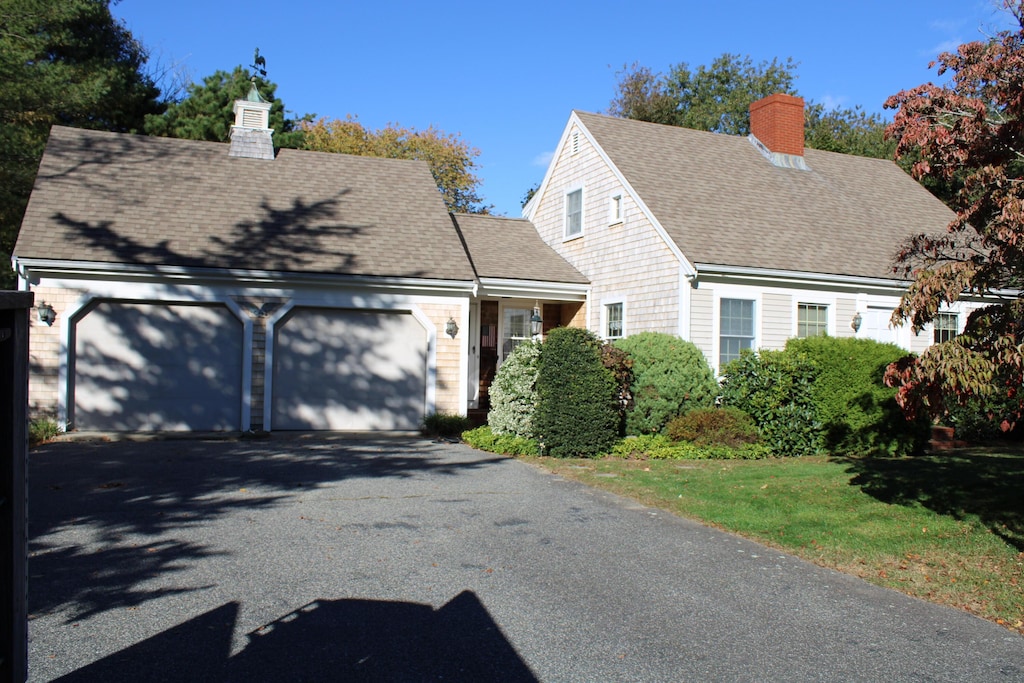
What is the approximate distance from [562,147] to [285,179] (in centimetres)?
693

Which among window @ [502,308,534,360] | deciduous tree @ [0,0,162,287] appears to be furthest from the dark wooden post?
deciduous tree @ [0,0,162,287]

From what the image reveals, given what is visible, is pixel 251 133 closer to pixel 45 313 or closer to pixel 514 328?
pixel 45 313

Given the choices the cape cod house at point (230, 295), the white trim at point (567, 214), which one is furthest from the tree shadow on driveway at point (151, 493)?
the white trim at point (567, 214)

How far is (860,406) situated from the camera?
13.1 metres

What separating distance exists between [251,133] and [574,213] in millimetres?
7561

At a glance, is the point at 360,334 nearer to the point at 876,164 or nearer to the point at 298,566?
the point at 298,566

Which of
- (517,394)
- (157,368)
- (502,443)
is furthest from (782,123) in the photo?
(157,368)

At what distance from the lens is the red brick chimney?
20.6 meters

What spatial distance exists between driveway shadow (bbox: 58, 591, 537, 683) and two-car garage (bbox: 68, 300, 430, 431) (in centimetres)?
993

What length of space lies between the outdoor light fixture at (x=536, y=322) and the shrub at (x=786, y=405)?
599 centimetres

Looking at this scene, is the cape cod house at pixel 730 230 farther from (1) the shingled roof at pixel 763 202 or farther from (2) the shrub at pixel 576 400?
(2) the shrub at pixel 576 400

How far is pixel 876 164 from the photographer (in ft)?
75.4

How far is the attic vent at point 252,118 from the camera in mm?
18109

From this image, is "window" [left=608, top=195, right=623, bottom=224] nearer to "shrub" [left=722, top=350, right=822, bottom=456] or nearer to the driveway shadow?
"shrub" [left=722, top=350, right=822, bottom=456]
